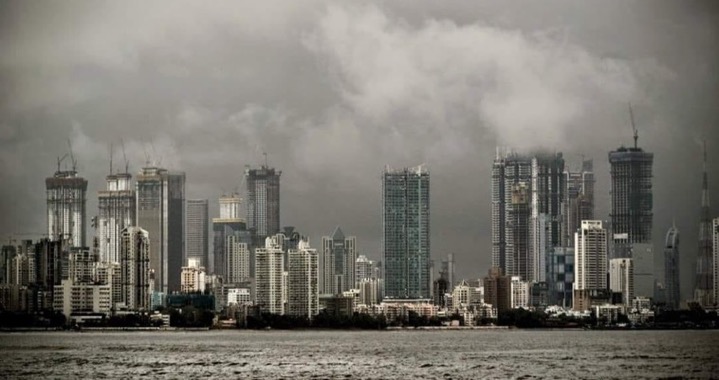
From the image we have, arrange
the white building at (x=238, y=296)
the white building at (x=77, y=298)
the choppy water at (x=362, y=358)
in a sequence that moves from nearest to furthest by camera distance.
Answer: the choppy water at (x=362, y=358)
the white building at (x=77, y=298)
the white building at (x=238, y=296)

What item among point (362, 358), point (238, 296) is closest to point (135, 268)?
point (238, 296)

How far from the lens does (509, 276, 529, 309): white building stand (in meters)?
69.0

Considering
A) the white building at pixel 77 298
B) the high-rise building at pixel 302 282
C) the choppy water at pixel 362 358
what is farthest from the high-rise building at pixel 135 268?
the choppy water at pixel 362 358

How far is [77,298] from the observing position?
2527 inches

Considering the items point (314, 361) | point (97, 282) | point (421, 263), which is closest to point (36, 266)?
point (97, 282)

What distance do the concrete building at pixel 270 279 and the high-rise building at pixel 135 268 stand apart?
4.92 metres

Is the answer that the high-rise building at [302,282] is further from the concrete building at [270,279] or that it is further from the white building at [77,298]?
the white building at [77,298]

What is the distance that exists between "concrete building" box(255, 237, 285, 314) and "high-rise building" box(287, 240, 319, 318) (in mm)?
440

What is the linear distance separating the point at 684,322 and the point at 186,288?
844 inches

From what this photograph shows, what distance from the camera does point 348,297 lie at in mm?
66438

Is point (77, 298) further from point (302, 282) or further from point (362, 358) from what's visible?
point (362, 358)

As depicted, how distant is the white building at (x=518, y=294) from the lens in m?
69.0

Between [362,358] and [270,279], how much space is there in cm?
3340

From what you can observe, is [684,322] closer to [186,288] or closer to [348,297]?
[348,297]
